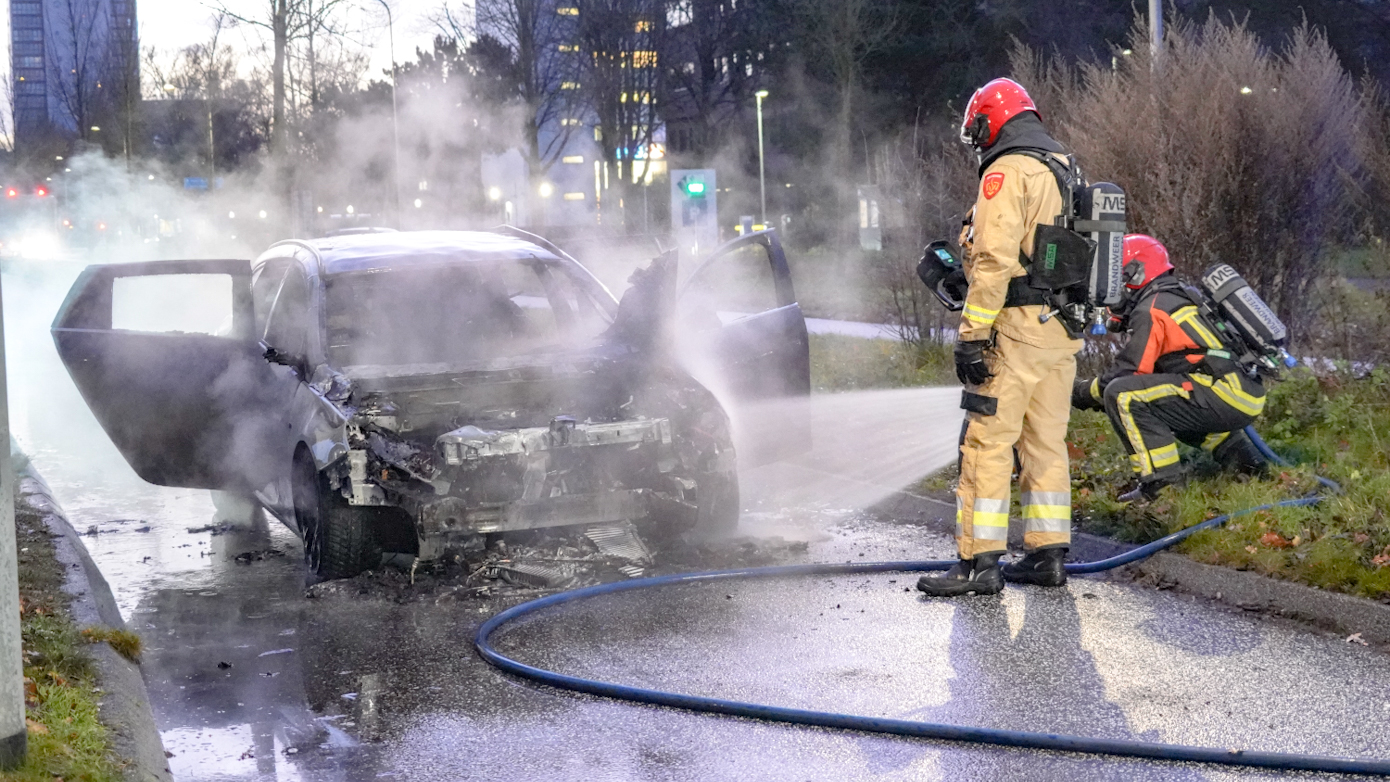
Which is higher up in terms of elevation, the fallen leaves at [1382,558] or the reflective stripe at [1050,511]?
the reflective stripe at [1050,511]

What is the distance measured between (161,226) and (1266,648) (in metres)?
44.6

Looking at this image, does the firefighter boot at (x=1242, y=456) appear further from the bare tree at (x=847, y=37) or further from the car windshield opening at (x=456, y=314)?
the bare tree at (x=847, y=37)

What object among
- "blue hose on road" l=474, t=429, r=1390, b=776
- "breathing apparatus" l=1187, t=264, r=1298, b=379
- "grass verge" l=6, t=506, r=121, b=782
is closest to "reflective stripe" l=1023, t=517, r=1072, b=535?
"breathing apparatus" l=1187, t=264, r=1298, b=379

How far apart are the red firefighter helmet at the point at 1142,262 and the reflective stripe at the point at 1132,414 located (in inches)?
21.5

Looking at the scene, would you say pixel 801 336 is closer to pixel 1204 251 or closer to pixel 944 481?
pixel 944 481

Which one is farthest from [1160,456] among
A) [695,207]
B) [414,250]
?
[695,207]

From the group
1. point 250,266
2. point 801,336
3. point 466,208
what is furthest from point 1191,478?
→ point 466,208

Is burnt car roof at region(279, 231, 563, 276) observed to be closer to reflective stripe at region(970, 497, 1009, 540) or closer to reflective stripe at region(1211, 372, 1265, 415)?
reflective stripe at region(970, 497, 1009, 540)

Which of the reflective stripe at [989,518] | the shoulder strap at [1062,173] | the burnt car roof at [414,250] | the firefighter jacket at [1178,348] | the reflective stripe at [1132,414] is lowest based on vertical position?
the reflective stripe at [989,518]

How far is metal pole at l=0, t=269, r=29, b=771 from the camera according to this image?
3508 millimetres

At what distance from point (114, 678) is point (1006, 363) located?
3541mm

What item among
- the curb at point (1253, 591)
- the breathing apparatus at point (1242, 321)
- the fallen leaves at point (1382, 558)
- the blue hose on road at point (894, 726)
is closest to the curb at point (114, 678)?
the blue hose on road at point (894, 726)

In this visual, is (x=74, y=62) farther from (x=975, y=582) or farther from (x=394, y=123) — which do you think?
(x=975, y=582)

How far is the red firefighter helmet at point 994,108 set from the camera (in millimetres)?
5969
